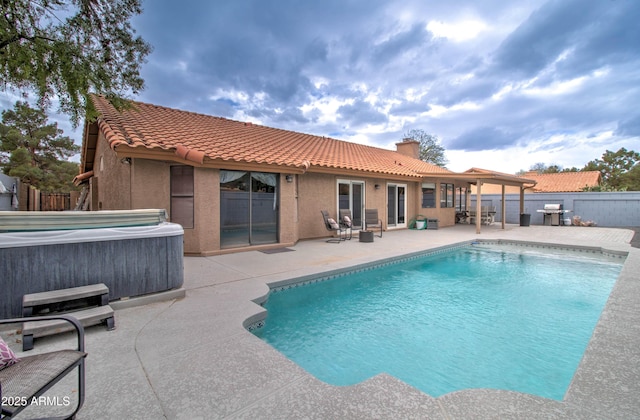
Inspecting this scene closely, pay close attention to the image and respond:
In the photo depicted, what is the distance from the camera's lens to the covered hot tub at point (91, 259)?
3.47 meters

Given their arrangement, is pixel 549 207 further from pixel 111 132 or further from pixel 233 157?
pixel 111 132

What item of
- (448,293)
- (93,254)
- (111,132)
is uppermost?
(111,132)

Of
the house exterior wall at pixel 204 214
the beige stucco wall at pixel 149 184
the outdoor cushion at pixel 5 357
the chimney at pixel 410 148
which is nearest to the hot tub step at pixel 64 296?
the outdoor cushion at pixel 5 357

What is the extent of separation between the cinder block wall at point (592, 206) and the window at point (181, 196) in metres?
20.9

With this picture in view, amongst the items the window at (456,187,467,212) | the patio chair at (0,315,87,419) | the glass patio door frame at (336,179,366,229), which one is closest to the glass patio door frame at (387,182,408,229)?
the glass patio door frame at (336,179,366,229)

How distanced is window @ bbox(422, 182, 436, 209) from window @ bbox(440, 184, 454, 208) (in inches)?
27.0

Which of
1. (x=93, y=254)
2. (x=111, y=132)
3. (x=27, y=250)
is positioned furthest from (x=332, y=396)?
(x=111, y=132)

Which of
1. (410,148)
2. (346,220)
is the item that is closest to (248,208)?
(346,220)

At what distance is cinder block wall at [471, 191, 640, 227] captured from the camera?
17078 mm

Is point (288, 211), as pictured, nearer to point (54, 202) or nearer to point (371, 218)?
point (371, 218)

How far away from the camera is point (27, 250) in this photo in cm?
354

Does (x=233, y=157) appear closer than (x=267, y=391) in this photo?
No

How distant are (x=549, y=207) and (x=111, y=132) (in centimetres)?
2182

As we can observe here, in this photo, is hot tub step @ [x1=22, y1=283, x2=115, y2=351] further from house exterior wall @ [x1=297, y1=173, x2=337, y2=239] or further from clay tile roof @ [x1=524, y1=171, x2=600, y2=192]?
clay tile roof @ [x1=524, y1=171, x2=600, y2=192]
